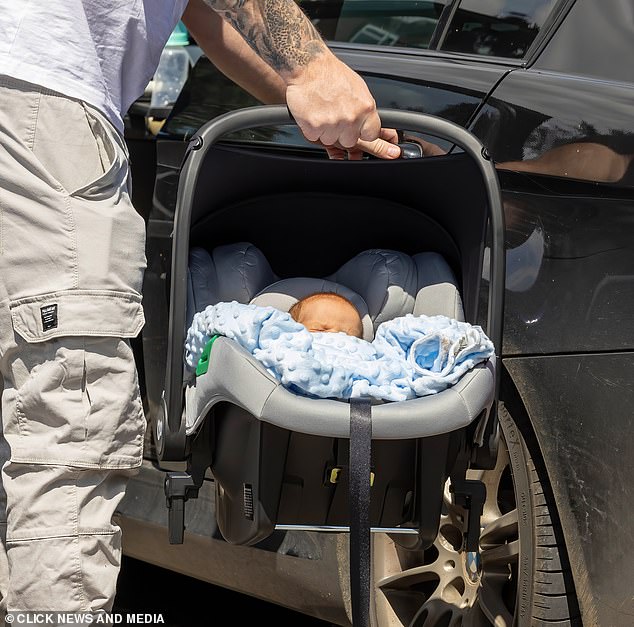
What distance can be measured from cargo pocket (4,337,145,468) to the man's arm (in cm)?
60

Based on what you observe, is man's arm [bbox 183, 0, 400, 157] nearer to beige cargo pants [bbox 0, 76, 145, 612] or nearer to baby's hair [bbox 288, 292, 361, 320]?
baby's hair [bbox 288, 292, 361, 320]

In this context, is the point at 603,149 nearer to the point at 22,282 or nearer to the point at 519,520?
the point at 519,520

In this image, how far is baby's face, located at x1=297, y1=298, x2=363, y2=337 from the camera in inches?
92.5

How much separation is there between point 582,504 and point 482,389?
459 mm

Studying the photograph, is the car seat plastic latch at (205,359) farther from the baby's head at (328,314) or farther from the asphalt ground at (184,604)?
the asphalt ground at (184,604)

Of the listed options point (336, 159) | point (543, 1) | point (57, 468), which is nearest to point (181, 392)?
point (57, 468)

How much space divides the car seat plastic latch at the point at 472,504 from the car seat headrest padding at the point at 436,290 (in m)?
0.36

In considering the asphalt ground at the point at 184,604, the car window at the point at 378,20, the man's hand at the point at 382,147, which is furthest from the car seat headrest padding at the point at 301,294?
the asphalt ground at the point at 184,604

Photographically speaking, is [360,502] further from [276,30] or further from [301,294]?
[276,30]

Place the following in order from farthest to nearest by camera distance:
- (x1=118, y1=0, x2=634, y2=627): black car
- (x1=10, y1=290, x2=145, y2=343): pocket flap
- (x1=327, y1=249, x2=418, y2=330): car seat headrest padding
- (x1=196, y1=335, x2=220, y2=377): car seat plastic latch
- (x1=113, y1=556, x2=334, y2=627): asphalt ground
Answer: (x1=113, y1=556, x2=334, y2=627): asphalt ground, (x1=327, y1=249, x2=418, y2=330): car seat headrest padding, (x1=118, y1=0, x2=634, y2=627): black car, (x1=196, y1=335, x2=220, y2=377): car seat plastic latch, (x1=10, y1=290, x2=145, y2=343): pocket flap

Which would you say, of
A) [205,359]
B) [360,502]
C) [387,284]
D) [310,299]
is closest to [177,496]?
[205,359]

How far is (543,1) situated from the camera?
2.67 m

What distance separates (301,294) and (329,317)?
0.65ft

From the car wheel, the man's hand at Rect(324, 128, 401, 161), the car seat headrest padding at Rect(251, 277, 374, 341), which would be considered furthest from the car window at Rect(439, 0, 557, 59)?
the car wheel
